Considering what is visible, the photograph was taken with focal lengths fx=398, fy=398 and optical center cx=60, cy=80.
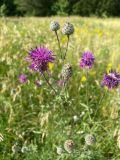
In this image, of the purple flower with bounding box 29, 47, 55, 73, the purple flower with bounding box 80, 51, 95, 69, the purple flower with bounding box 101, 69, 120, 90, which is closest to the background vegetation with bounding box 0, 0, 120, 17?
the purple flower with bounding box 80, 51, 95, 69

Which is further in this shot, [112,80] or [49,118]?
[49,118]

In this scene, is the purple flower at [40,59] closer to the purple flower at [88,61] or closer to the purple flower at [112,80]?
the purple flower at [112,80]

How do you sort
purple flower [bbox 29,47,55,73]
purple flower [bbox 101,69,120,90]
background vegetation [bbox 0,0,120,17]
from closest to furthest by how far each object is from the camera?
purple flower [bbox 29,47,55,73] → purple flower [bbox 101,69,120,90] → background vegetation [bbox 0,0,120,17]

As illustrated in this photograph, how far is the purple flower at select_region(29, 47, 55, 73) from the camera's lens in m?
2.46

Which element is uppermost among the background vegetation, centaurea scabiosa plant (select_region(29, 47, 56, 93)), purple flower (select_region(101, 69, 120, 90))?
centaurea scabiosa plant (select_region(29, 47, 56, 93))

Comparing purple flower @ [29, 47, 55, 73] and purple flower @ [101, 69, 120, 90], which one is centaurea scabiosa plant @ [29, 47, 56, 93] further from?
purple flower @ [101, 69, 120, 90]

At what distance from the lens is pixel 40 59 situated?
97.7 inches

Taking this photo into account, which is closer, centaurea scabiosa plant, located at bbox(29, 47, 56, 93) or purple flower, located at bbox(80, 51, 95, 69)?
centaurea scabiosa plant, located at bbox(29, 47, 56, 93)

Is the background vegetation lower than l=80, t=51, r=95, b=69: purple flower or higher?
lower

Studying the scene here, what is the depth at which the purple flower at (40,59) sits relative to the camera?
2457mm

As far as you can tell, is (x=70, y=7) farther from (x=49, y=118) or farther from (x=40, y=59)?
(x=40, y=59)

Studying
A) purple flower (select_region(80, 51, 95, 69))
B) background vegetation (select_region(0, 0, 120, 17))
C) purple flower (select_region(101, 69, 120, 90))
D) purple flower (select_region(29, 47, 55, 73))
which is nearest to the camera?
purple flower (select_region(29, 47, 55, 73))

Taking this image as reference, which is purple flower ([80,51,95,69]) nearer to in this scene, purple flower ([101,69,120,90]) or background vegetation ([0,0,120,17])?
purple flower ([101,69,120,90])

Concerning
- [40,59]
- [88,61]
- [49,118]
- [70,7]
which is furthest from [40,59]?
[70,7]
